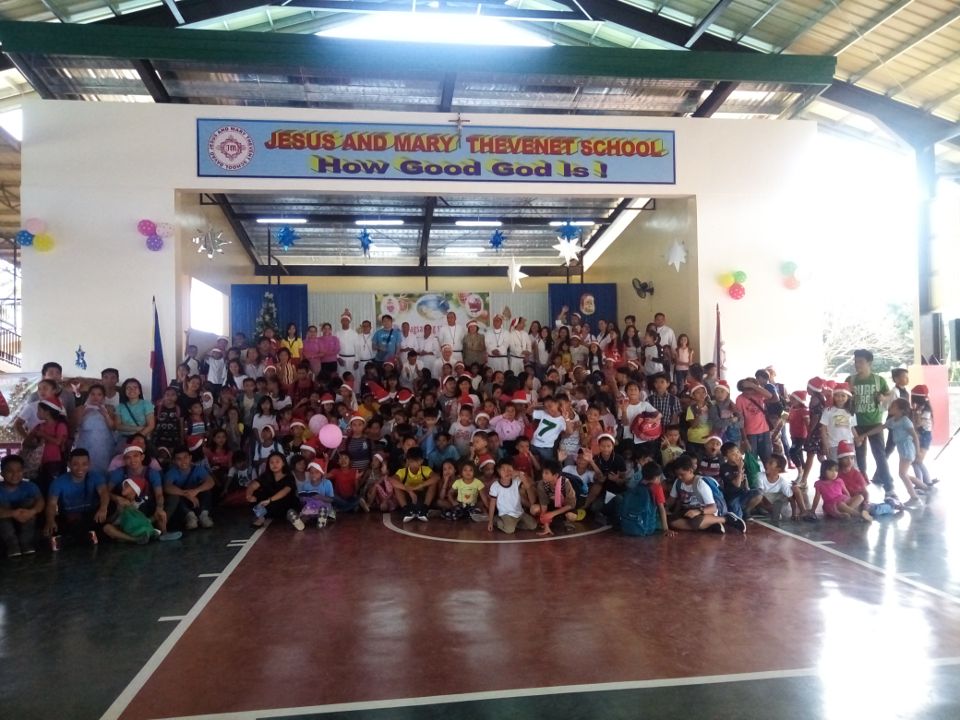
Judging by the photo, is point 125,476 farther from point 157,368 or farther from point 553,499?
point 553,499

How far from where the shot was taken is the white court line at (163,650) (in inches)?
126

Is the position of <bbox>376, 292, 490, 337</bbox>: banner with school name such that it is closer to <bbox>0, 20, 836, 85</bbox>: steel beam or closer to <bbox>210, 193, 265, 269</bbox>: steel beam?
<bbox>210, 193, 265, 269</bbox>: steel beam

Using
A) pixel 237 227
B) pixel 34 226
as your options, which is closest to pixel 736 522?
pixel 34 226

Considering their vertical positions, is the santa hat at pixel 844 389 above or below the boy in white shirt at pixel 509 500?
above

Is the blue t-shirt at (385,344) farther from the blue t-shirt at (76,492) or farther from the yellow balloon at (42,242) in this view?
the blue t-shirt at (76,492)

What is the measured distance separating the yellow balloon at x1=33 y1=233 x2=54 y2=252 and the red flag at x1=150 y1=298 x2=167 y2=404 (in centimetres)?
167

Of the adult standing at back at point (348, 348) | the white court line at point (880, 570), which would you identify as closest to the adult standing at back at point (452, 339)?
the adult standing at back at point (348, 348)

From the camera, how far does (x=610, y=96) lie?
424 inches

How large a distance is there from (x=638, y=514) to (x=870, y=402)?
3.44 m

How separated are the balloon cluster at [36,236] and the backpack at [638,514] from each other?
26.4 feet

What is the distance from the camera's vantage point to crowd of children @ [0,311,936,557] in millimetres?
6633

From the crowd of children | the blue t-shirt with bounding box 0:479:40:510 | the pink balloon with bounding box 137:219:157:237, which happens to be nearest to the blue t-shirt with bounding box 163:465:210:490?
the crowd of children

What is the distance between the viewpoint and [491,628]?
409 centimetres

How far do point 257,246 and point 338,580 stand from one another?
12697 mm
